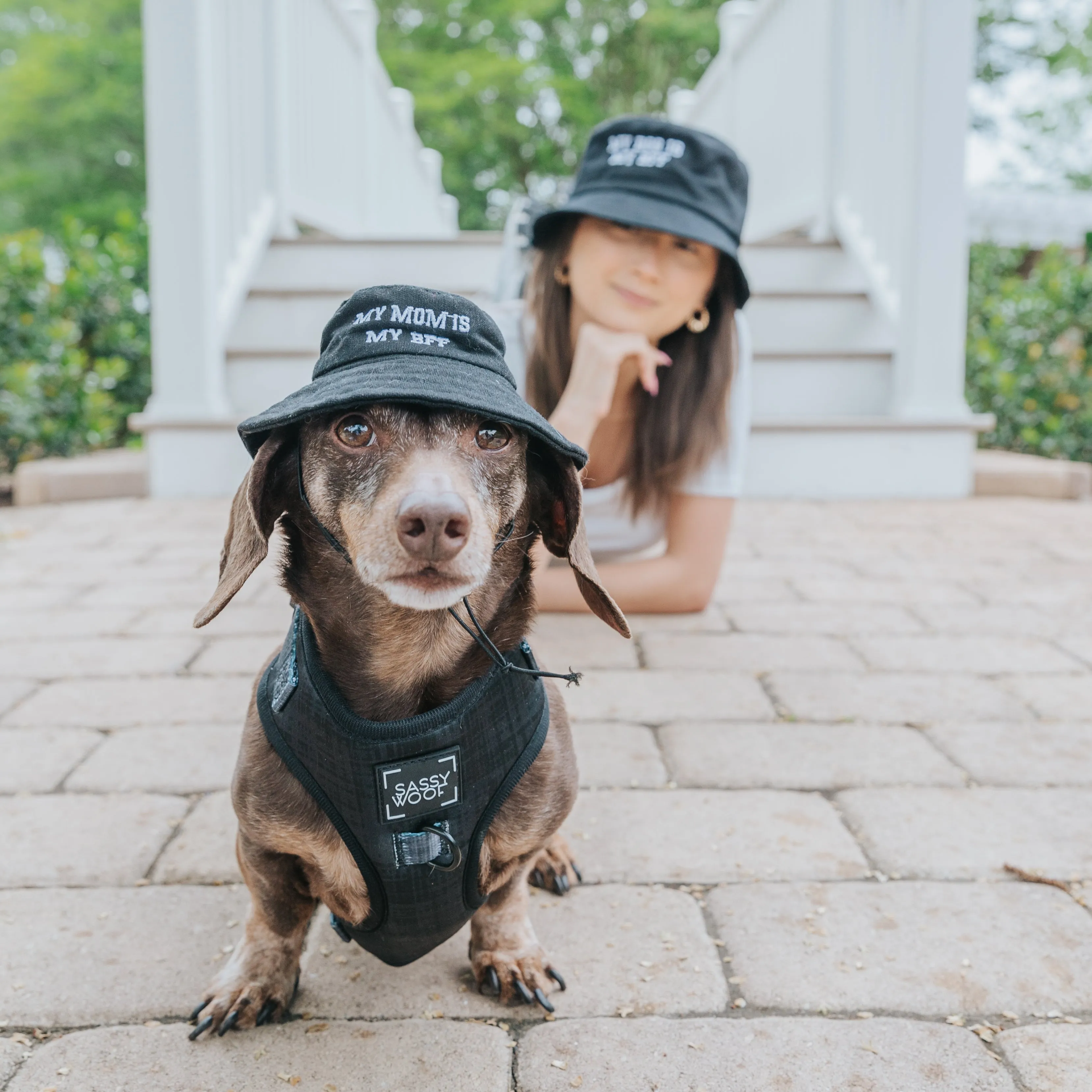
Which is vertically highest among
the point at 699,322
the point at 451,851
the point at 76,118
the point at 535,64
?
the point at 535,64

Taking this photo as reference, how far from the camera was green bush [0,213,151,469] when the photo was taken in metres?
5.71

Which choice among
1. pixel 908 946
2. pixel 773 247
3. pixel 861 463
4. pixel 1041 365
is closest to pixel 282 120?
pixel 773 247

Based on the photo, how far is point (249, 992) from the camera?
1437mm

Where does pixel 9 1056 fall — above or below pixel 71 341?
below

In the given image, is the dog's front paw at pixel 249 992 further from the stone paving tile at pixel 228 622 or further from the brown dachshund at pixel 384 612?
the stone paving tile at pixel 228 622

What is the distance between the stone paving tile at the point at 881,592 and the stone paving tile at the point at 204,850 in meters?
2.31

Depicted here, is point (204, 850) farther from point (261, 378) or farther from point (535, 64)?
point (535, 64)

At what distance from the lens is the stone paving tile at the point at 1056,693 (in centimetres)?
262

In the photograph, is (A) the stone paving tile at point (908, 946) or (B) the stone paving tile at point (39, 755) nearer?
(A) the stone paving tile at point (908, 946)

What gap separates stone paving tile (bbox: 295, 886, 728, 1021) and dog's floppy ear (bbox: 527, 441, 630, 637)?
52 centimetres

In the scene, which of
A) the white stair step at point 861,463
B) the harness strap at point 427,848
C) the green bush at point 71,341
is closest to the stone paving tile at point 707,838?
the harness strap at point 427,848

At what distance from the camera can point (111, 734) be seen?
2.43 meters

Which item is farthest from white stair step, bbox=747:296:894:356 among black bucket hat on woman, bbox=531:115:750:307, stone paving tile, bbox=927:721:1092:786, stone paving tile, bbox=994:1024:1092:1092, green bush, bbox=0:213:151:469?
stone paving tile, bbox=994:1024:1092:1092

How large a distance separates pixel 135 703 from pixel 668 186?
6.23 feet
